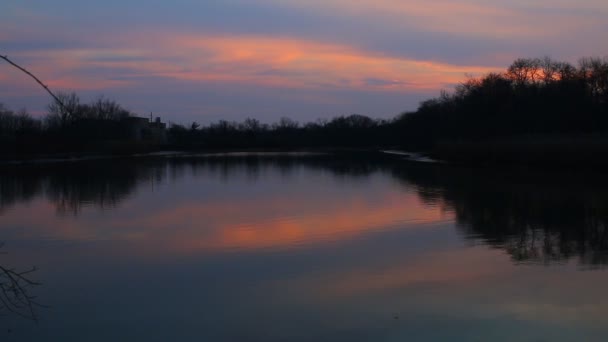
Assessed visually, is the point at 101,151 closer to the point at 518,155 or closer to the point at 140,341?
the point at 518,155

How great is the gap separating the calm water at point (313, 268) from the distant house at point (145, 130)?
64142 mm

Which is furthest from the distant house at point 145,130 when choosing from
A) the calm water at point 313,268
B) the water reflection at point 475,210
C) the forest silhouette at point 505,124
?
the calm water at point 313,268

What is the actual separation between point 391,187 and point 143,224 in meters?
11.3

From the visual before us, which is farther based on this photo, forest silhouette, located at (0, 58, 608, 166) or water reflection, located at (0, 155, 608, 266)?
forest silhouette, located at (0, 58, 608, 166)

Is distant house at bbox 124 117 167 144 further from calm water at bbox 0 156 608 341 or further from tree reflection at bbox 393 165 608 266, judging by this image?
calm water at bbox 0 156 608 341

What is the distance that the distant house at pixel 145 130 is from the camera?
8182cm

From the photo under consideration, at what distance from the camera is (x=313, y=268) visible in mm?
9336

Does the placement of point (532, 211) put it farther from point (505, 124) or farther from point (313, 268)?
point (505, 124)

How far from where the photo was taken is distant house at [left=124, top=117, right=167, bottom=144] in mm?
81825

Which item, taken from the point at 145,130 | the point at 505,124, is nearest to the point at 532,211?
the point at 505,124

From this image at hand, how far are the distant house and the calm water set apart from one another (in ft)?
210

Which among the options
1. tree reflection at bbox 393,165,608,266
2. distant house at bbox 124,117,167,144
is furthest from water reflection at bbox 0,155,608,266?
distant house at bbox 124,117,167,144

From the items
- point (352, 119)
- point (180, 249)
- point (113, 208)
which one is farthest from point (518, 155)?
point (352, 119)

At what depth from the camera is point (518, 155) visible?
33562mm
